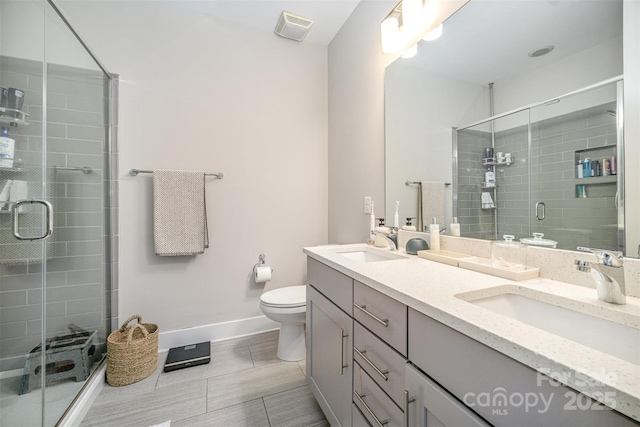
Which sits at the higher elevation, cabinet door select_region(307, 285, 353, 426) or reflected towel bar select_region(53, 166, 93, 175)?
reflected towel bar select_region(53, 166, 93, 175)

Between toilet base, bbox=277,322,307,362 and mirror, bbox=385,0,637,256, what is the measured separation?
3.57 ft

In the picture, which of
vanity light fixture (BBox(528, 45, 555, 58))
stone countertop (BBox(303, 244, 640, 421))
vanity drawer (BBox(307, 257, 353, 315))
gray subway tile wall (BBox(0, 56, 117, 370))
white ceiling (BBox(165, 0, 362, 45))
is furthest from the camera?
white ceiling (BBox(165, 0, 362, 45))

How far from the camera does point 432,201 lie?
1365 mm

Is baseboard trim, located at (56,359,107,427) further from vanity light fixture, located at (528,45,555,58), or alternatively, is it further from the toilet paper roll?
vanity light fixture, located at (528,45,555,58)

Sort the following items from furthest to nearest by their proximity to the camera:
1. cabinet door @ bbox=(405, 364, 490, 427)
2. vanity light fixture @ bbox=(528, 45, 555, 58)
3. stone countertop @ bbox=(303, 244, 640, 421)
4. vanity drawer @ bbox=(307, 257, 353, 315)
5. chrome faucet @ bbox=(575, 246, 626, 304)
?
vanity drawer @ bbox=(307, 257, 353, 315)
vanity light fixture @ bbox=(528, 45, 555, 58)
chrome faucet @ bbox=(575, 246, 626, 304)
cabinet door @ bbox=(405, 364, 490, 427)
stone countertop @ bbox=(303, 244, 640, 421)

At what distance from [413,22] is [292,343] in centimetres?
211

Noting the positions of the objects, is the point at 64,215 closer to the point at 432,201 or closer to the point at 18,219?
the point at 18,219

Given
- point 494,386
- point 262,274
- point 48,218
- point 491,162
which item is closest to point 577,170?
point 491,162

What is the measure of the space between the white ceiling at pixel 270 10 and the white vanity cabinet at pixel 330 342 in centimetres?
187

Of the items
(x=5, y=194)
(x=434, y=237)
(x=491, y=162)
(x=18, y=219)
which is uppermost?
(x=491, y=162)

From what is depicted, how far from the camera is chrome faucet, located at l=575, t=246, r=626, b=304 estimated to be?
64cm

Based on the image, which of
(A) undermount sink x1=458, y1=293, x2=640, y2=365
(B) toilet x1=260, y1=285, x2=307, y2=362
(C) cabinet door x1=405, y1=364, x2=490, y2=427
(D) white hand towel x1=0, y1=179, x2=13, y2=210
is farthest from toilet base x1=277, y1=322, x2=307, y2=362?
(D) white hand towel x1=0, y1=179, x2=13, y2=210

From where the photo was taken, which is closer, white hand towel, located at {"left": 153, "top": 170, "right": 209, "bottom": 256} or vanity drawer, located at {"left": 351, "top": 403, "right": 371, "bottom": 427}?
vanity drawer, located at {"left": 351, "top": 403, "right": 371, "bottom": 427}

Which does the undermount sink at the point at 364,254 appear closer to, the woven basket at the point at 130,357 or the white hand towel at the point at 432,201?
the white hand towel at the point at 432,201
